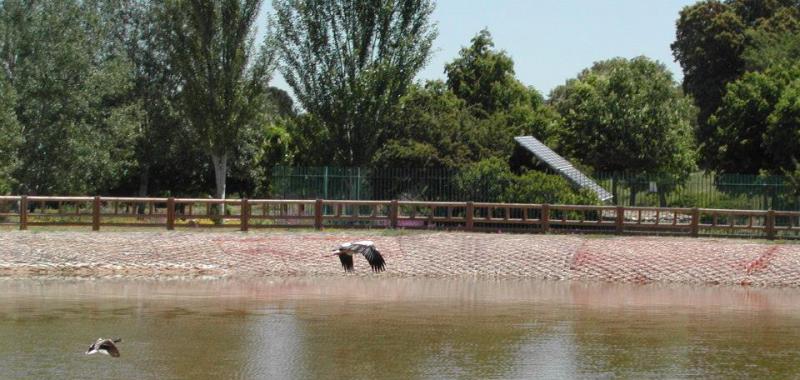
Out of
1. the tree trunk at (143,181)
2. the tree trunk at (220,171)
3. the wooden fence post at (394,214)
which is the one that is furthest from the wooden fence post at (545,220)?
the tree trunk at (143,181)

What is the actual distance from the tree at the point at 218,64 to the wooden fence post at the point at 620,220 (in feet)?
59.1

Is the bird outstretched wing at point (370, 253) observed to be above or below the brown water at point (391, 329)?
above

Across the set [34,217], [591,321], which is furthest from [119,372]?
[34,217]

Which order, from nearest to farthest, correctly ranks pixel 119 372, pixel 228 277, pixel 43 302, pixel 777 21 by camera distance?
pixel 119 372 → pixel 43 302 → pixel 228 277 → pixel 777 21

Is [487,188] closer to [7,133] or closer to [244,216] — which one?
[244,216]

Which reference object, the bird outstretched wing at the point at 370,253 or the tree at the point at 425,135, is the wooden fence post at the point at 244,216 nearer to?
the tree at the point at 425,135

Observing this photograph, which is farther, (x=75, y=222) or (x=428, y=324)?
(x=75, y=222)

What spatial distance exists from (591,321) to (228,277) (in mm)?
10878

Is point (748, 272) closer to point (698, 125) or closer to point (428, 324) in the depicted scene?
point (428, 324)

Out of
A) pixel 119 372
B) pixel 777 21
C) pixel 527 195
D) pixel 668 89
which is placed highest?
pixel 777 21

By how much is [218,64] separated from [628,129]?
627 inches

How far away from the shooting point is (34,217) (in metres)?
37.8

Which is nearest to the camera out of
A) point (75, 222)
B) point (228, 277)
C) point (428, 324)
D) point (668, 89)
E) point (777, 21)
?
point (428, 324)

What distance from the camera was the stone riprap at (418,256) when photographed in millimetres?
32969
